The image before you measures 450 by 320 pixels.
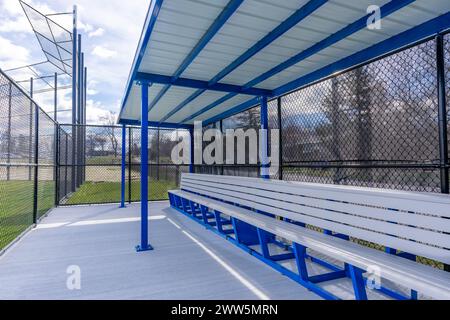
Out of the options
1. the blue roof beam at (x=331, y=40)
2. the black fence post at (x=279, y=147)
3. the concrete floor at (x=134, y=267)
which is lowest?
the concrete floor at (x=134, y=267)

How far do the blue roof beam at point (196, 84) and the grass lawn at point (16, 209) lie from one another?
2952mm

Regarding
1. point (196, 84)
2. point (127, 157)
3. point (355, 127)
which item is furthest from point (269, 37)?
point (127, 157)

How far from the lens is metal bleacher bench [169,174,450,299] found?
1704mm

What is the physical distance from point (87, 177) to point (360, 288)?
14938mm

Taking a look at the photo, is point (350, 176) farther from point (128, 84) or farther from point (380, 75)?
point (128, 84)

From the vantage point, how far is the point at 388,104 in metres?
3.48

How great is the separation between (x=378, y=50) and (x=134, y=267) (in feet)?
11.0

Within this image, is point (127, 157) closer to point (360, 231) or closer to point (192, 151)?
point (192, 151)

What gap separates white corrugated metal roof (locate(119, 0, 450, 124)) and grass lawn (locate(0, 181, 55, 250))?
10.2 ft

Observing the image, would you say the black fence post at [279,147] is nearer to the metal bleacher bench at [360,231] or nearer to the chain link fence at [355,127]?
the chain link fence at [355,127]

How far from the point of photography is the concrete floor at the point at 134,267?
2.48 meters

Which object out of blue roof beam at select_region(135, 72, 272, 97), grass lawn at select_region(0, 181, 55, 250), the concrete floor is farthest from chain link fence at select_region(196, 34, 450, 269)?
grass lawn at select_region(0, 181, 55, 250)

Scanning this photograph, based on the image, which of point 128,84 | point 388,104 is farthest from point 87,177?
point 388,104

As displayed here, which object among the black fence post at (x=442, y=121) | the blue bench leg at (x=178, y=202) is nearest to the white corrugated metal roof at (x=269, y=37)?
the black fence post at (x=442, y=121)
